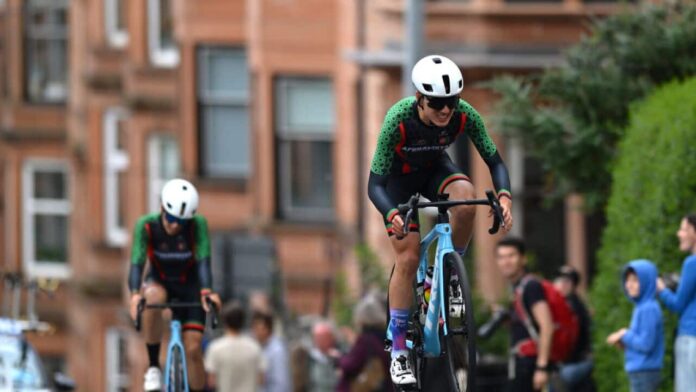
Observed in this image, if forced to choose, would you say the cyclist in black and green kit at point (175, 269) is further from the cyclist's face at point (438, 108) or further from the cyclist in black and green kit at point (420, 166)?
the cyclist's face at point (438, 108)

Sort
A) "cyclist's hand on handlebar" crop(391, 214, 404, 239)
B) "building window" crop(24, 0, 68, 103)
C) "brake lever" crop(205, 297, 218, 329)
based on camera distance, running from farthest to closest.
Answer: "building window" crop(24, 0, 68, 103)
"brake lever" crop(205, 297, 218, 329)
"cyclist's hand on handlebar" crop(391, 214, 404, 239)

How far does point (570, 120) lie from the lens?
25078mm

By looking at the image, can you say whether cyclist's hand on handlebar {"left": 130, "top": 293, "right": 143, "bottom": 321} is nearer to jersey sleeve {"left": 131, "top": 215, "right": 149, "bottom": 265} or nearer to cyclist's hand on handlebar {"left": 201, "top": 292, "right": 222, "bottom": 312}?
jersey sleeve {"left": 131, "top": 215, "right": 149, "bottom": 265}

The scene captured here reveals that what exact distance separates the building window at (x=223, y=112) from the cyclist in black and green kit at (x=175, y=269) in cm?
2133

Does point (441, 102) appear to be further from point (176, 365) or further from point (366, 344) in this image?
point (366, 344)

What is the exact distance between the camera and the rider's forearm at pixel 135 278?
64.4 ft

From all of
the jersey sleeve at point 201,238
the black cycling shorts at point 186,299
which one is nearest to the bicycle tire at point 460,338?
the jersey sleeve at point 201,238

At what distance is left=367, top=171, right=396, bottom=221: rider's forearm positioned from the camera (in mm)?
16453

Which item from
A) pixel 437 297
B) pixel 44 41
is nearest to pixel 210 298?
pixel 437 297

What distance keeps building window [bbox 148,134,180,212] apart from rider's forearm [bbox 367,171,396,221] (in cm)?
2969

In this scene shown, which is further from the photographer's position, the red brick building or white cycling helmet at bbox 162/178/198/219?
the red brick building

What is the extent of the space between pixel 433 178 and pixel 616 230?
526 centimetres

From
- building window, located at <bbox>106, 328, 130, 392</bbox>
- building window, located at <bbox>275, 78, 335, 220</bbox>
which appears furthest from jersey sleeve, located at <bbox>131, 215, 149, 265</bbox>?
building window, located at <bbox>106, 328, 130, 392</bbox>

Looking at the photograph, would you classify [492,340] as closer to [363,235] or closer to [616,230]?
[616,230]
